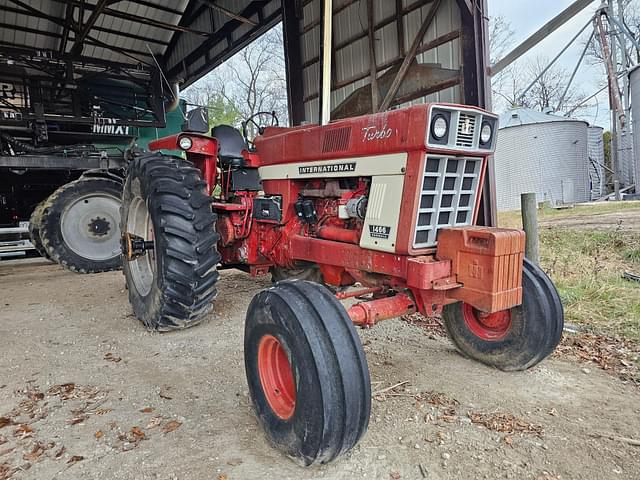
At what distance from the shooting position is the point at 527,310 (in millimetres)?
2357

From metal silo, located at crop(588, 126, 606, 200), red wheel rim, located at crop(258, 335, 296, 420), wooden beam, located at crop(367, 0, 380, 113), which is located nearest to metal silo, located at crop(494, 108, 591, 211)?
metal silo, located at crop(588, 126, 606, 200)

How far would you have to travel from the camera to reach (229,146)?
368 cm

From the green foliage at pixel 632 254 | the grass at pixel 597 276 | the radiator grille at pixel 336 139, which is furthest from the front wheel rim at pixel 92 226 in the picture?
the green foliage at pixel 632 254

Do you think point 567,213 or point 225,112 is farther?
point 225,112

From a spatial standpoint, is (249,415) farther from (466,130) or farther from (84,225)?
(84,225)

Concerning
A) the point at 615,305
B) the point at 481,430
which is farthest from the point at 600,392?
the point at 615,305

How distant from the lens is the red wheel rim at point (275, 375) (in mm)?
1936

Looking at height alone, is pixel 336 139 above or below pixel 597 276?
above

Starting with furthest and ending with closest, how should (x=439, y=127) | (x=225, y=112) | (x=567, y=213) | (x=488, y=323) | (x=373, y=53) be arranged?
(x=225, y=112)
(x=567, y=213)
(x=373, y=53)
(x=488, y=323)
(x=439, y=127)

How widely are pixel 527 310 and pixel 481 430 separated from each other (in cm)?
72

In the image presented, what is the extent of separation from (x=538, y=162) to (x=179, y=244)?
16919 millimetres

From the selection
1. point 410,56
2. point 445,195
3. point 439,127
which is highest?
point 410,56

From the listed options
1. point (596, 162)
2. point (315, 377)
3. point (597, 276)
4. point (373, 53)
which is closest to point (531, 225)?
point (597, 276)

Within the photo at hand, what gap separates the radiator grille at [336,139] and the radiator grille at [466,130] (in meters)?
0.61
